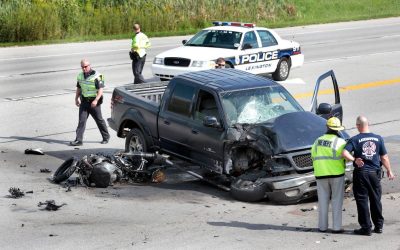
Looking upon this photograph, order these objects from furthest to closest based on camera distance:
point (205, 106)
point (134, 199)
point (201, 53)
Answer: point (201, 53) < point (205, 106) < point (134, 199)

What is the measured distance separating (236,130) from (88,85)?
5157 millimetres

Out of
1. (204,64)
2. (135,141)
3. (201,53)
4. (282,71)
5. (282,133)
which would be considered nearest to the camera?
(282,133)

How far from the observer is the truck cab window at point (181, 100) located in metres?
14.8

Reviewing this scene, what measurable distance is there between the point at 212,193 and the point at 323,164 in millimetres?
2761

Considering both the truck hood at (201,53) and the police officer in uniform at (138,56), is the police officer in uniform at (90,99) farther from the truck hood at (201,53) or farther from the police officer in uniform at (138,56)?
the police officer in uniform at (138,56)

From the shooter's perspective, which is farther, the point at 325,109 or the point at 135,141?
the point at 135,141

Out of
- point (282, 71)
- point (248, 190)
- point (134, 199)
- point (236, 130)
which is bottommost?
point (134, 199)

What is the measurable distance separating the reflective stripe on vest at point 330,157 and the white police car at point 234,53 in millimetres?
11954

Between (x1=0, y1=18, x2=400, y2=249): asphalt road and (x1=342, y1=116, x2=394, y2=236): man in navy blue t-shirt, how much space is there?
0.86ft

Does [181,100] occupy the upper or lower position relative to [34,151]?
upper

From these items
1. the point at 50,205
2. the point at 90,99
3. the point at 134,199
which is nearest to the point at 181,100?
the point at 134,199

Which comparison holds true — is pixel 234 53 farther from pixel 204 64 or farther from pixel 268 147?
pixel 268 147

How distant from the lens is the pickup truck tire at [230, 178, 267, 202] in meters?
13.2

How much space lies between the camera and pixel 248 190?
43.6 ft
